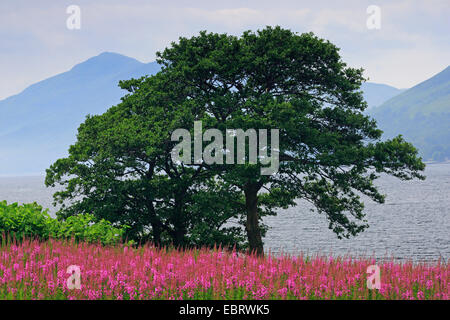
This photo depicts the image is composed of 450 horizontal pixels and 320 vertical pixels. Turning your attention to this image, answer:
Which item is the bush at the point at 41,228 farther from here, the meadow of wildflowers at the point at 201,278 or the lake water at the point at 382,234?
the lake water at the point at 382,234

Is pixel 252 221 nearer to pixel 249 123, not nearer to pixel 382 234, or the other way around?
pixel 249 123

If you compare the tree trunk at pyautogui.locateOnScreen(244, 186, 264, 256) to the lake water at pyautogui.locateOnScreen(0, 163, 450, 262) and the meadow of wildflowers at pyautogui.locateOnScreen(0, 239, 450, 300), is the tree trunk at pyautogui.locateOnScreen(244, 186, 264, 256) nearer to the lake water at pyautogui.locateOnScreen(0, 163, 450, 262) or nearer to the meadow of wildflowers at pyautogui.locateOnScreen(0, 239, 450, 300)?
the meadow of wildflowers at pyautogui.locateOnScreen(0, 239, 450, 300)

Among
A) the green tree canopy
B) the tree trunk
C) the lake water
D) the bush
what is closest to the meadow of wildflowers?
the bush

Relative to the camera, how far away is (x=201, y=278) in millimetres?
9227

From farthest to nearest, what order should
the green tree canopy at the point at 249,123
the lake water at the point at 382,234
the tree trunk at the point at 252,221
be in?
1. the lake water at the point at 382,234
2. the tree trunk at the point at 252,221
3. the green tree canopy at the point at 249,123

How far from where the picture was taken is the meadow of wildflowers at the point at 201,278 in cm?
881

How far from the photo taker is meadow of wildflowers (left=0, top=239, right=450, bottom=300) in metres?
8.81

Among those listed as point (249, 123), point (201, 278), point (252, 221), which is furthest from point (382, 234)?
point (201, 278)

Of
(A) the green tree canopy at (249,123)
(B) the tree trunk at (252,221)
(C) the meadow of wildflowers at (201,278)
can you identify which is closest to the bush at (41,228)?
(C) the meadow of wildflowers at (201,278)

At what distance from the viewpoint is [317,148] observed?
25.1 metres

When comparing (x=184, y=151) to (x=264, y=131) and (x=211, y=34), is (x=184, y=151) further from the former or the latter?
(x=211, y=34)
